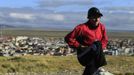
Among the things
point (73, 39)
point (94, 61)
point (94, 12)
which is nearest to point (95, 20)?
point (94, 12)

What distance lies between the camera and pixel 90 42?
9.26 metres

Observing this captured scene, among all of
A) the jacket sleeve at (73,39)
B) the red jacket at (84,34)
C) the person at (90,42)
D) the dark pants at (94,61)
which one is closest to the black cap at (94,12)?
the person at (90,42)

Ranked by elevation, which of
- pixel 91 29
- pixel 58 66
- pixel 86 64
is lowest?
pixel 58 66

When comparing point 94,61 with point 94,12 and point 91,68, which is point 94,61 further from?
point 94,12

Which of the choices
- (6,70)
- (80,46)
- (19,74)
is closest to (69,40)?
(80,46)

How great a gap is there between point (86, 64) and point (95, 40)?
449 millimetres

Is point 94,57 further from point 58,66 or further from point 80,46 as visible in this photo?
point 58,66

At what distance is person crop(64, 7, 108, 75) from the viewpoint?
9086mm

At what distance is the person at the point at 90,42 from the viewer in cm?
909

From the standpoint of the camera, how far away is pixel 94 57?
9.16 meters

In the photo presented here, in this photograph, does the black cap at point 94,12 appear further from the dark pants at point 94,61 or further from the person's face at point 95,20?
the dark pants at point 94,61

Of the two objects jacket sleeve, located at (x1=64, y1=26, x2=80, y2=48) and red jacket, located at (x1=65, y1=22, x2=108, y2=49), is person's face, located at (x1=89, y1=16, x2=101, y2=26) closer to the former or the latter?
red jacket, located at (x1=65, y1=22, x2=108, y2=49)

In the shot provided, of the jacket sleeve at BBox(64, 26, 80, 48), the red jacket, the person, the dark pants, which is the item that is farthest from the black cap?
the dark pants

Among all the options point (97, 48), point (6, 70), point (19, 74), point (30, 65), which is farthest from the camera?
point (30, 65)
